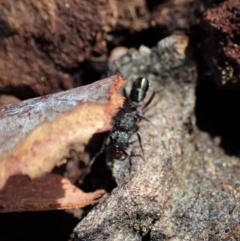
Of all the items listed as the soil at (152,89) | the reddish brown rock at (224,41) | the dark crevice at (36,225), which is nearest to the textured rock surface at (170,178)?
the soil at (152,89)

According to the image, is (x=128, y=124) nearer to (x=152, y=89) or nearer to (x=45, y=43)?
(x=152, y=89)

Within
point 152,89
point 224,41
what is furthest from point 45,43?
point 224,41

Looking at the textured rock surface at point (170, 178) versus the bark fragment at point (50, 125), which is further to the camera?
the textured rock surface at point (170, 178)

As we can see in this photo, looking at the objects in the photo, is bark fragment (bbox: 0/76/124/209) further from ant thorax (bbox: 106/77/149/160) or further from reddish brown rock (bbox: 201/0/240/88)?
reddish brown rock (bbox: 201/0/240/88)

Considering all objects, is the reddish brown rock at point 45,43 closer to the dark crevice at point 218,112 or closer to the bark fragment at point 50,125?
the bark fragment at point 50,125

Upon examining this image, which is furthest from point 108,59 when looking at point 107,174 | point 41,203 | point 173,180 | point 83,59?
point 41,203

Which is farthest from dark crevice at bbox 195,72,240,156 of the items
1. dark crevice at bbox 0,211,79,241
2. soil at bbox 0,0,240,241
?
dark crevice at bbox 0,211,79,241

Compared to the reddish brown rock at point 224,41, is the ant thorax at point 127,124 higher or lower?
lower
